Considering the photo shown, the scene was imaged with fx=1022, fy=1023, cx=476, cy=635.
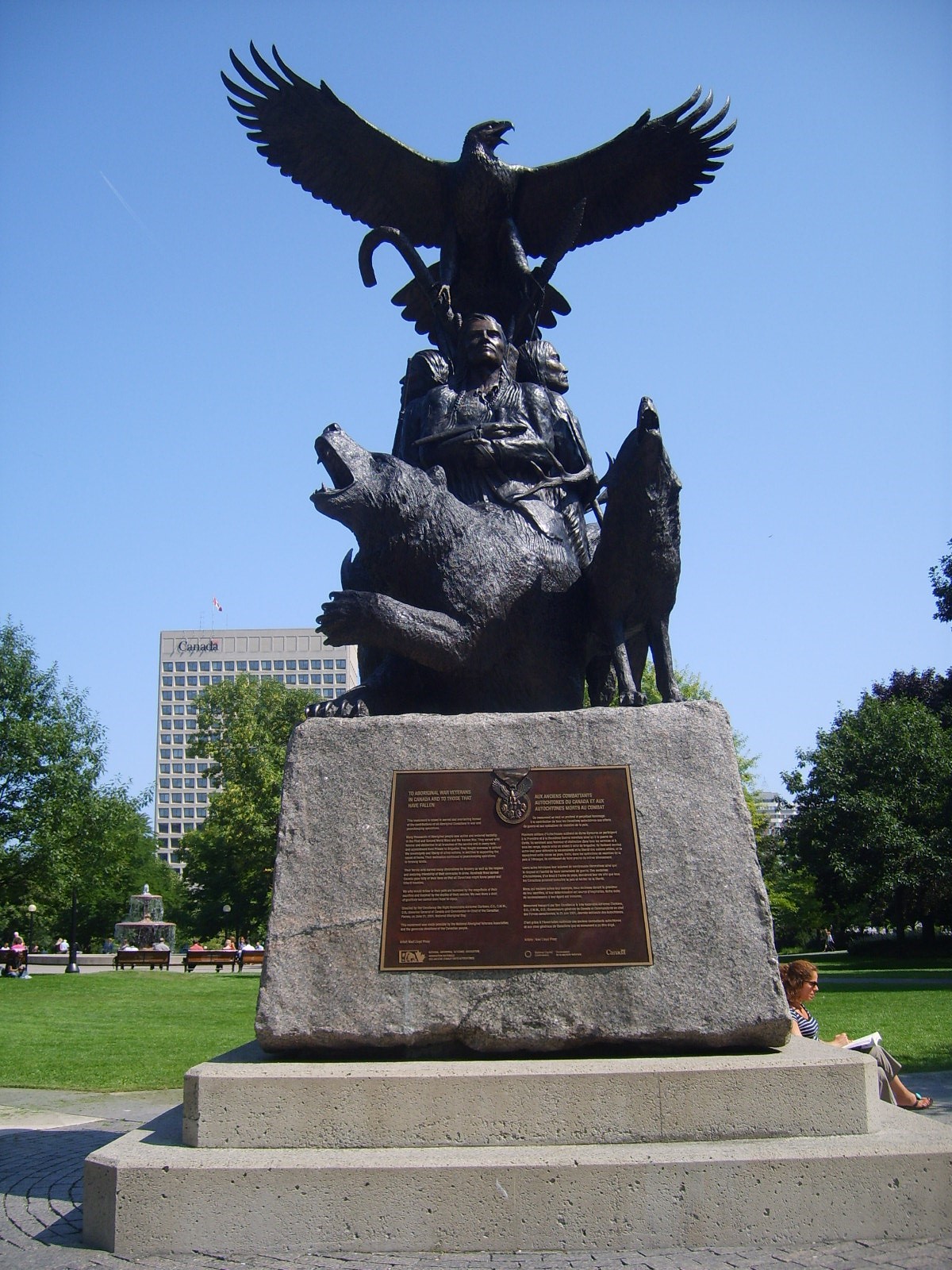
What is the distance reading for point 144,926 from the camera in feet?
160

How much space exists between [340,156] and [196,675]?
112m

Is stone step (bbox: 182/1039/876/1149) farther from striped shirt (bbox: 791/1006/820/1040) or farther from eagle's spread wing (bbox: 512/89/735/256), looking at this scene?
eagle's spread wing (bbox: 512/89/735/256)

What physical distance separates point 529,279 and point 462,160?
0.97 meters

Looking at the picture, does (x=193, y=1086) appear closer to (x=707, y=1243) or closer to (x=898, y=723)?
(x=707, y=1243)

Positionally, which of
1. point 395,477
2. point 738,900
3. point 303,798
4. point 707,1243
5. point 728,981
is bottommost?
point 707,1243

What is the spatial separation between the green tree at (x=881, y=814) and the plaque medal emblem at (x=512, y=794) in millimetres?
29305

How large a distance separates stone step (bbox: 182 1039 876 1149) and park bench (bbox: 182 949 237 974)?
3358 centimetres

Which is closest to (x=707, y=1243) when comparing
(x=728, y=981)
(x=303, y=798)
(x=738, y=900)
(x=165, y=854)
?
(x=728, y=981)

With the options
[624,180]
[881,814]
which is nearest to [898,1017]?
[624,180]

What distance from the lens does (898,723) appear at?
34031 millimetres

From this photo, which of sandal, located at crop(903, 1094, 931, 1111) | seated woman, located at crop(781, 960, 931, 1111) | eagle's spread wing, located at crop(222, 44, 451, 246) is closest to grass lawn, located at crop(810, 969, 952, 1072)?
sandal, located at crop(903, 1094, 931, 1111)

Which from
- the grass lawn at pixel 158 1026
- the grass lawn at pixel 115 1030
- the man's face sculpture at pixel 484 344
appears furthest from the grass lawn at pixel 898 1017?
the man's face sculpture at pixel 484 344

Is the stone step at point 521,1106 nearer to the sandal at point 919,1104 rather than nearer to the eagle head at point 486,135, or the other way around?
the sandal at point 919,1104

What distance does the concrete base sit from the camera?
11.4 ft
